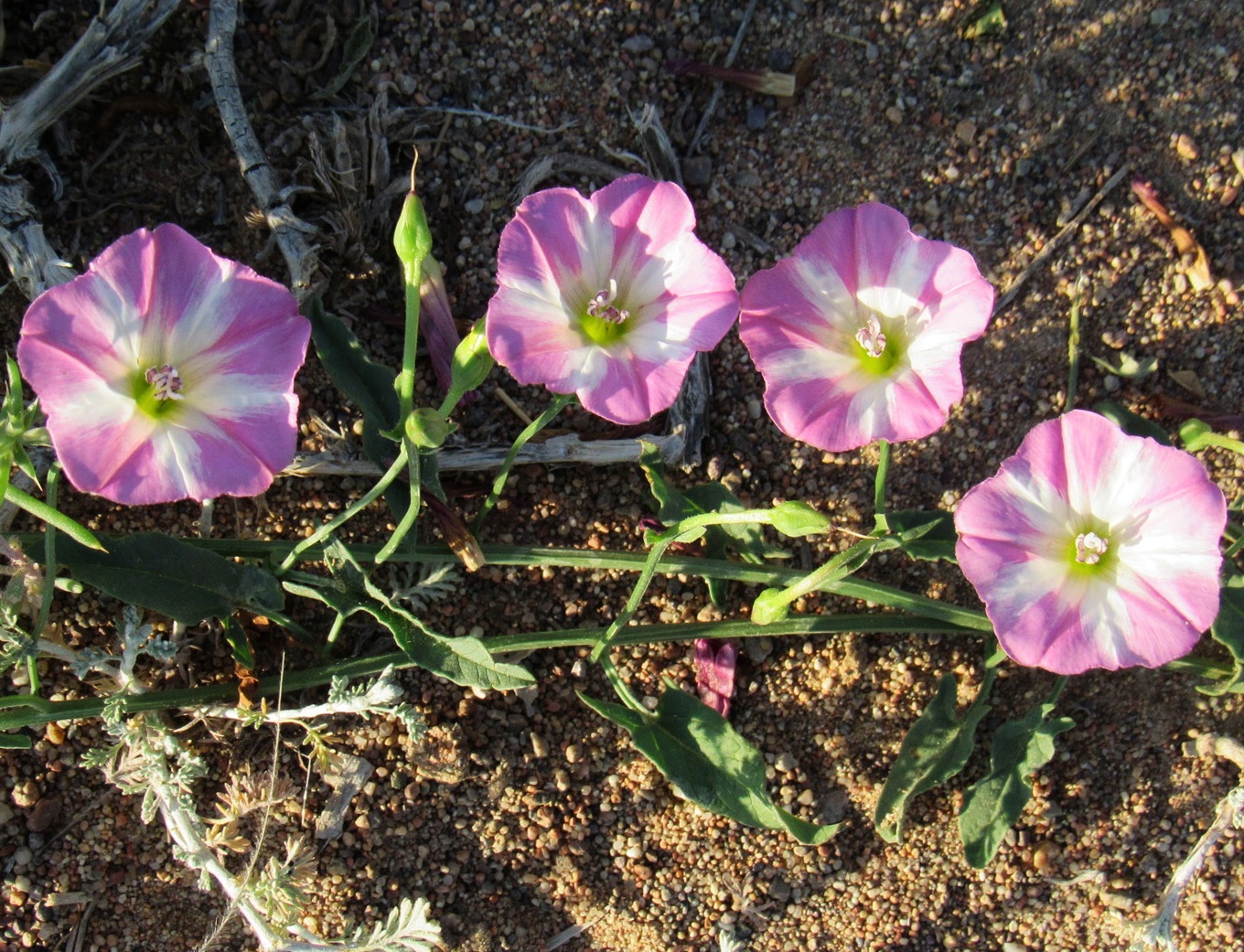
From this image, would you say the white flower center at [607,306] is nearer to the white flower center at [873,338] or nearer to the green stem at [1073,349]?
the white flower center at [873,338]

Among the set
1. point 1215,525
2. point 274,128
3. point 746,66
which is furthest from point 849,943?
point 274,128

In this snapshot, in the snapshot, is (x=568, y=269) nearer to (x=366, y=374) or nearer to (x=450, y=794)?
(x=366, y=374)

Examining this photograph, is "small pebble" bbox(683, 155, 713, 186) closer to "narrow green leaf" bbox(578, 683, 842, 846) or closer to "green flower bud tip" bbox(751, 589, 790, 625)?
"green flower bud tip" bbox(751, 589, 790, 625)

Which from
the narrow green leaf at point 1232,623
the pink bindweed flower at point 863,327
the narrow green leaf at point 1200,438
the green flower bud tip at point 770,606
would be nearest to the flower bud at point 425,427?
the pink bindweed flower at point 863,327

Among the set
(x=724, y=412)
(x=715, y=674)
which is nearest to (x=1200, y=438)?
(x=724, y=412)

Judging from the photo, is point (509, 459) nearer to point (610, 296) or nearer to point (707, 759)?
point (610, 296)
